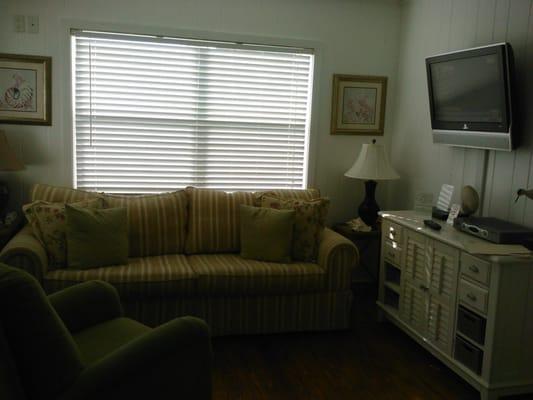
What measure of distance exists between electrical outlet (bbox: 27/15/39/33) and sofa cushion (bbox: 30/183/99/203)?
3.67 feet

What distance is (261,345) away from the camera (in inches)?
132

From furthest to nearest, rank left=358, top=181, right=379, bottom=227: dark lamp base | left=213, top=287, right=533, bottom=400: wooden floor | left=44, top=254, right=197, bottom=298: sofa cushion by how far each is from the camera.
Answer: left=358, top=181, right=379, bottom=227: dark lamp base < left=44, top=254, right=197, bottom=298: sofa cushion < left=213, top=287, right=533, bottom=400: wooden floor

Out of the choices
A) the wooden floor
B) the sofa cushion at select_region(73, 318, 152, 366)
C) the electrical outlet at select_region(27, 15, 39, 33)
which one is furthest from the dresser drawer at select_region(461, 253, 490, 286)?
the electrical outlet at select_region(27, 15, 39, 33)

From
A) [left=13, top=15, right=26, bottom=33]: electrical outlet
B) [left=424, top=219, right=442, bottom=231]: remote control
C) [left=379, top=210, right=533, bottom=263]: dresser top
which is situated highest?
[left=13, top=15, right=26, bottom=33]: electrical outlet

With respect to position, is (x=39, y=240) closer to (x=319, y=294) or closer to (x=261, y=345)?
(x=261, y=345)

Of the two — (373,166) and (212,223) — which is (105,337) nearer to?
(212,223)

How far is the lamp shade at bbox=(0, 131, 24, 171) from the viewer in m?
3.42

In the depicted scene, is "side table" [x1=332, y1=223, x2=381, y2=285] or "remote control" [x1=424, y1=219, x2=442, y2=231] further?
"side table" [x1=332, y1=223, x2=381, y2=285]

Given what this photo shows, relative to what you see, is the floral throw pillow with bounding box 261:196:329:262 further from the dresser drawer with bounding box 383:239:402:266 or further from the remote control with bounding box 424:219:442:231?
the remote control with bounding box 424:219:442:231

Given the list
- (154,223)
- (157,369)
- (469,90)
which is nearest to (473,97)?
(469,90)

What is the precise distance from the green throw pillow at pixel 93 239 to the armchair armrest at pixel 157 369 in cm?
137

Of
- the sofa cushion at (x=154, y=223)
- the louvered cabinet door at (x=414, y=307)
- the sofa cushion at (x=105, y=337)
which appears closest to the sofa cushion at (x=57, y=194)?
the sofa cushion at (x=154, y=223)

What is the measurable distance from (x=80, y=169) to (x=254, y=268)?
1616 mm

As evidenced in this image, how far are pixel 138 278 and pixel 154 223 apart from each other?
55 cm
